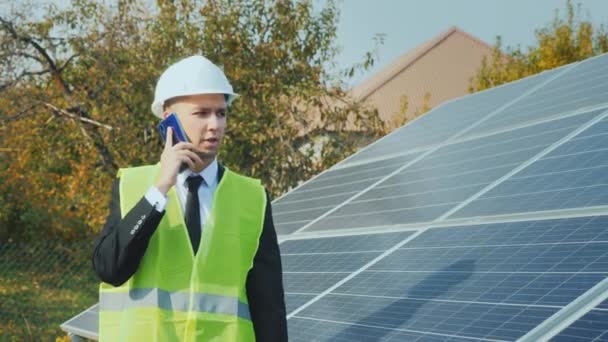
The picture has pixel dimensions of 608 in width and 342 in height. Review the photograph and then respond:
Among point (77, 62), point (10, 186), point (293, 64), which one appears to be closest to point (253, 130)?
point (293, 64)

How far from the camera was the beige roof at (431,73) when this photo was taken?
3922 centimetres

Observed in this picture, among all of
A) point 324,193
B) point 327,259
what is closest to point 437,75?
point 324,193

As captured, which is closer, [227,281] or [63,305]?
[227,281]

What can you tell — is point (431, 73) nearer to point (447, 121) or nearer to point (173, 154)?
point (447, 121)

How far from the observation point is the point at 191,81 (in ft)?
11.1

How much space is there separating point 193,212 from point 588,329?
5.18 ft

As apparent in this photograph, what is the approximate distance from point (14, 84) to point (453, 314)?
1252 centimetres

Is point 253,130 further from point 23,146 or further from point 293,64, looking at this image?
point 23,146

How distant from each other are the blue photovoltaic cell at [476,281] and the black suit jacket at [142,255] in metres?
0.76

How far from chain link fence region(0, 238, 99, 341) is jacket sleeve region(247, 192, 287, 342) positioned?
30.1 feet

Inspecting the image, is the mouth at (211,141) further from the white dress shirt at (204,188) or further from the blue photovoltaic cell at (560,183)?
the blue photovoltaic cell at (560,183)

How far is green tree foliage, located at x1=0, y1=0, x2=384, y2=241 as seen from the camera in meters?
14.2

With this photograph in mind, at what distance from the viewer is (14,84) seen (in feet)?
49.1

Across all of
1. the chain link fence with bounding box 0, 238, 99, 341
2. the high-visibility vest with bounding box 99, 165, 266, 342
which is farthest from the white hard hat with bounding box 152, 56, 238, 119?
the chain link fence with bounding box 0, 238, 99, 341
